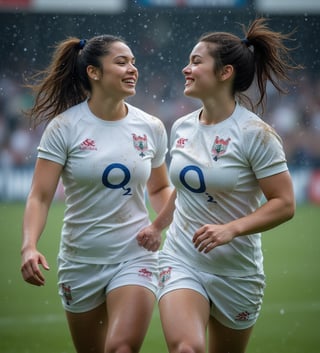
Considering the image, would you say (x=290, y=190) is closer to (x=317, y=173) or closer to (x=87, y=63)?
(x=87, y=63)

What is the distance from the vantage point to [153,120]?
Answer: 16.7 ft

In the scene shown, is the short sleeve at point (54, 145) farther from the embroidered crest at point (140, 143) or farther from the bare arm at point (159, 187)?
the bare arm at point (159, 187)

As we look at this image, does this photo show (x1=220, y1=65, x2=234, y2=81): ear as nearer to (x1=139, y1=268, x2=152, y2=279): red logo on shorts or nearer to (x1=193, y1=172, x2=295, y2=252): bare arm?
(x1=193, y1=172, x2=295, y2=252): bare arm

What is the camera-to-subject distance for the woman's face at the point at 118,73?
4.93m

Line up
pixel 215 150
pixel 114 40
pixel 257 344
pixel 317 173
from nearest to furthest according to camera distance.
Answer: pixel 215 150 < pixel 114 40 < pixel 257 344 < pixel 317 173

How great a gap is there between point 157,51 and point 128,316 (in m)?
15.8

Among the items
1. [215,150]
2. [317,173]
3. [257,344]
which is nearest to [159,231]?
[215,150]

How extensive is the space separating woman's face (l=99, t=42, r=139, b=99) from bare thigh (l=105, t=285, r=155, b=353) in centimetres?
116

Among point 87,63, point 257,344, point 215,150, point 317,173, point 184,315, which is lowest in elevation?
point 317,173

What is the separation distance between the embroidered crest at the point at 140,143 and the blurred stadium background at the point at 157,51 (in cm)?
1297

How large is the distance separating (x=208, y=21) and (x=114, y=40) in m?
14.9

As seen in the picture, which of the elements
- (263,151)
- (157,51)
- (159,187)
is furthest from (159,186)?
(157,51)

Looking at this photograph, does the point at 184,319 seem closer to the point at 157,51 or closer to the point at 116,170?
the point at 116,170

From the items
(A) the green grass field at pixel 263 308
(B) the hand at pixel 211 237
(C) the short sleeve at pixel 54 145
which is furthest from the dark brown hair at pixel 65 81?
(A) the green grass field at pixel 263 308
